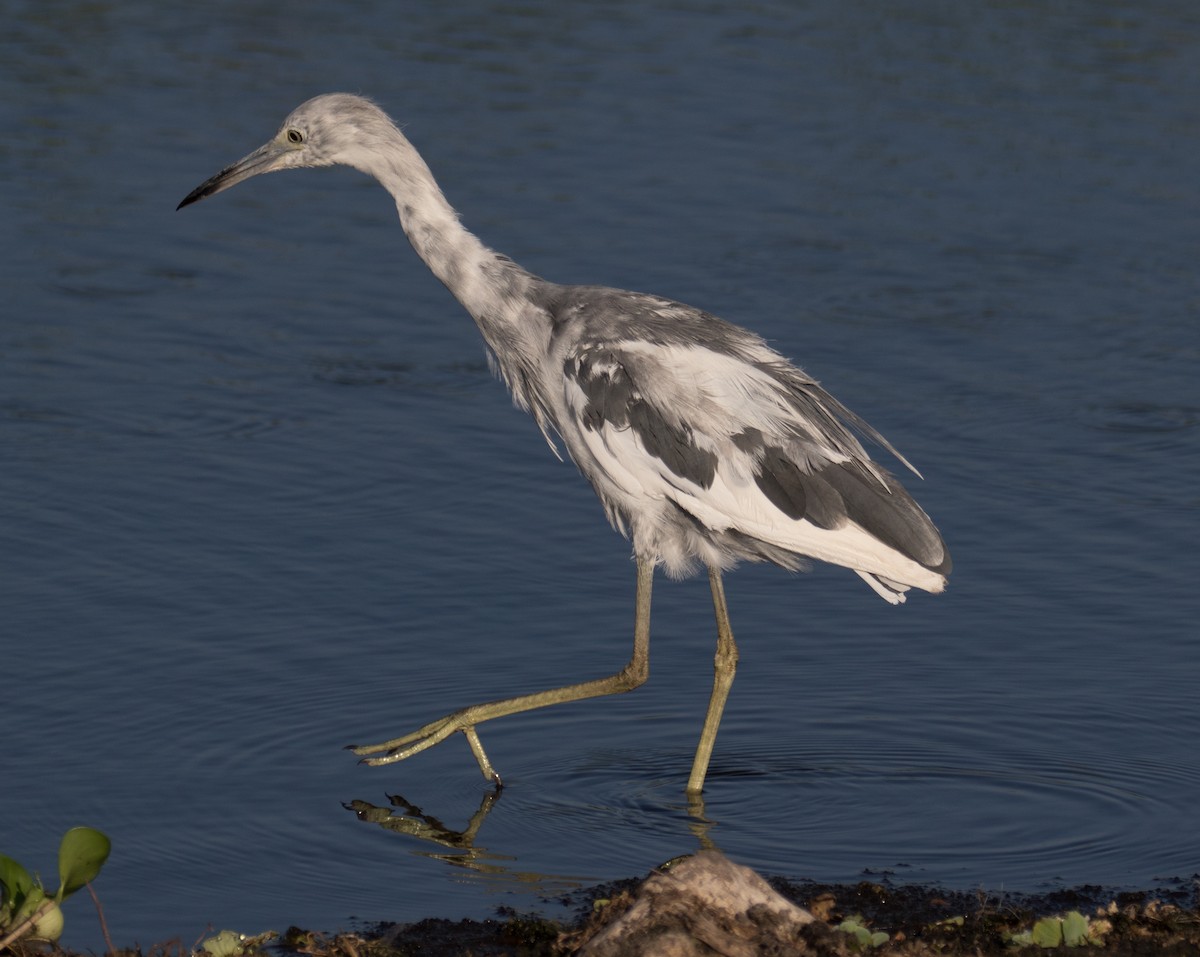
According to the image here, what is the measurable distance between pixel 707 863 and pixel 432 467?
4.38m

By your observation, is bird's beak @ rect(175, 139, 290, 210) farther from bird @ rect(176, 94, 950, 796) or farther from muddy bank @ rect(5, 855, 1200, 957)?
muddy bank @ rect(5, 855, 1200, 957)

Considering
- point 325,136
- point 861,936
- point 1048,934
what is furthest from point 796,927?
point 325,136

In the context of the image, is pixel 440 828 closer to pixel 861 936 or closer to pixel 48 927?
pixel 48 927

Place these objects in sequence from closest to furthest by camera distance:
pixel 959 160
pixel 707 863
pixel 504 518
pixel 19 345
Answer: pixel 707 863, pixel 504 518, pixel 19 345, pixel 959 160

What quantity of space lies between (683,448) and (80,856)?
8.27 feet

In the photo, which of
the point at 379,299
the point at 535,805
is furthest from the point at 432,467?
the point at 535,805

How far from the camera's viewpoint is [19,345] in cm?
1025

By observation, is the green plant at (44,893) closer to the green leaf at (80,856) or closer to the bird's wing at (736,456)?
the green leaf at (80,856)

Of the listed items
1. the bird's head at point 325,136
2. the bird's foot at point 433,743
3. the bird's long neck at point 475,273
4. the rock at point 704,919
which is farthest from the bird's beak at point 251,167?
the rock at point 704,919

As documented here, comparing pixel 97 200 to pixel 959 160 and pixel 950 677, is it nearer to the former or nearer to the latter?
pixel 959 160

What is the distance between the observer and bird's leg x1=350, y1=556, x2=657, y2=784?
6664 mm

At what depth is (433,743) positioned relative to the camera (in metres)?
6.68

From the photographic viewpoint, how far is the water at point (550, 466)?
6410 mm

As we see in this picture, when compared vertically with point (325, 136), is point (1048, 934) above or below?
below
